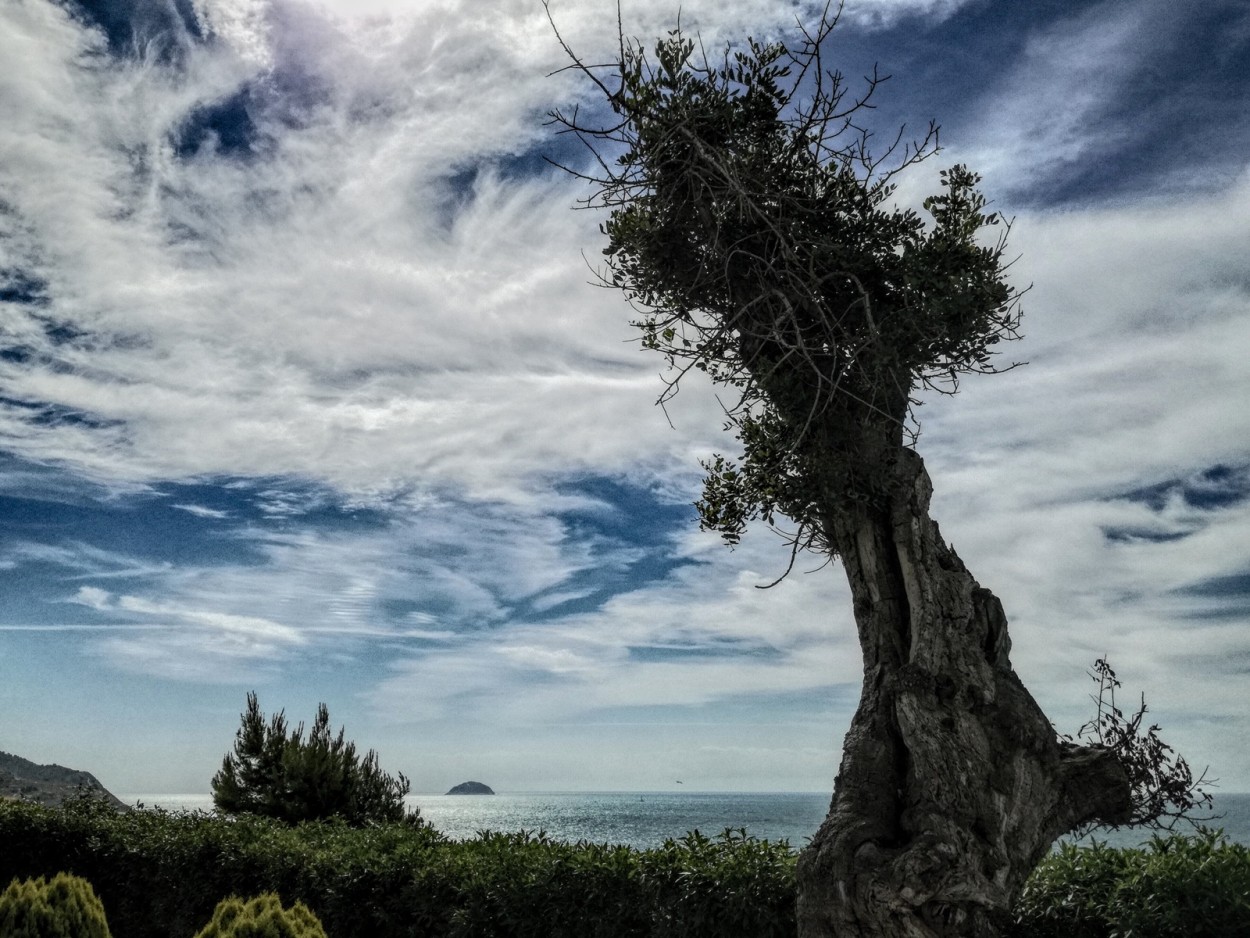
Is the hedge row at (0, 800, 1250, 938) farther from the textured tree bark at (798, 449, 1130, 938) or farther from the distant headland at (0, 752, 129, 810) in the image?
the distant headland at (0, 752, 129, 810)

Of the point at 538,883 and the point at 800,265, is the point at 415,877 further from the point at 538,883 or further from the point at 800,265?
the point at 800,265

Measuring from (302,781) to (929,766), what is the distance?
14390 millimetres

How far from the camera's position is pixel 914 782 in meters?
5.83

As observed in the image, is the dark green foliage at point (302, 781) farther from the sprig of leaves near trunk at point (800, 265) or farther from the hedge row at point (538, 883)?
the sprig of leaves near trunk at point (800, 265)

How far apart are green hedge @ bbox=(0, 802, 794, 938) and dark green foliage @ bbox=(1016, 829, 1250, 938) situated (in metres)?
1.58

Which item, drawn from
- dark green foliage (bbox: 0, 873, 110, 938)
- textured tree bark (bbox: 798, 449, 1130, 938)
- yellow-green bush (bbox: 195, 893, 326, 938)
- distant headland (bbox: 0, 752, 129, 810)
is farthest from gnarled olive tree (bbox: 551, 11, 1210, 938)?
distant headland (bbox: 0, 752, 129, 810)

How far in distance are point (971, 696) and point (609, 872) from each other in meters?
2.92

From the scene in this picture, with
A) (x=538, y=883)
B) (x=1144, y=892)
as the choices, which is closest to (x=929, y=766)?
(x=1144, y=892)

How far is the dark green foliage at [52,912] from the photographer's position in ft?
21.6

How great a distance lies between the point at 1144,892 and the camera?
517 centimetres

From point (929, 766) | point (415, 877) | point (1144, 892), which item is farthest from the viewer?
point (415, 877)

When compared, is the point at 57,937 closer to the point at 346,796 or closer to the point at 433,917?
the point at 433,917

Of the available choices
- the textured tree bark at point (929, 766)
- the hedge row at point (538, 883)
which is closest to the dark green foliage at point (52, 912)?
the hedge row at point (538, 883)

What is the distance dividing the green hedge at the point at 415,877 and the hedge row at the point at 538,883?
1cm
